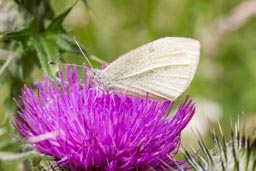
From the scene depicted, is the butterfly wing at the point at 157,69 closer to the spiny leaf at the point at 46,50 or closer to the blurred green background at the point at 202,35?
the spiny leaf at the point at 46,50

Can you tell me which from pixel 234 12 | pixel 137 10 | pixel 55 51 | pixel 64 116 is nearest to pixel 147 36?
pixel 137 10

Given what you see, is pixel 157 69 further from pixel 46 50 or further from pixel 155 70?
pixel 46 50

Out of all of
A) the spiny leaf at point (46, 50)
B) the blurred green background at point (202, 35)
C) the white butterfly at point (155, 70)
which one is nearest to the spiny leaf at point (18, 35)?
the spiny leaf at point (46, 50)

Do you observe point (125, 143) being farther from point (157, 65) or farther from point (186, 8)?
point (186, 8)

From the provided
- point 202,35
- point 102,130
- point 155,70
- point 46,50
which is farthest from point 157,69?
point 202,35

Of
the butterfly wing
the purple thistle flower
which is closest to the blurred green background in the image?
the butterfly wing

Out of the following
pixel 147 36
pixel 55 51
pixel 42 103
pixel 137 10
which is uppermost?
pixel 137 10

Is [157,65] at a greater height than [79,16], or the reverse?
[79,16]
